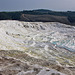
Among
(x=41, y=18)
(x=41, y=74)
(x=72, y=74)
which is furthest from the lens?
(x=41, y=18)

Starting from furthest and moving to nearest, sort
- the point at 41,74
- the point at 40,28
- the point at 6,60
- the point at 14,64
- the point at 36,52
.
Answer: the point at 40,28, the point at 36,52, the point at 6,60, the point at 14,64, the point at 41,74

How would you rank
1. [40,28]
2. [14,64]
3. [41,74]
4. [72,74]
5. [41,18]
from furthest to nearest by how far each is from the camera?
[41,18] → [40,28] → [14,64] → [72,74] → [41,74]

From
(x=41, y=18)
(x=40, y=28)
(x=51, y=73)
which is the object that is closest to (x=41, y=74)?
(x=51, y=73)

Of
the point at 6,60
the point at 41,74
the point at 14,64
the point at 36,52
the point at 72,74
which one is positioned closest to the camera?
the point at 41,74

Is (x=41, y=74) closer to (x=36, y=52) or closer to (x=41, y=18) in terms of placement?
(x=36, y=52)

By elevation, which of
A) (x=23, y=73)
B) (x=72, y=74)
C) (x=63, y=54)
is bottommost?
(x=63, y=54)

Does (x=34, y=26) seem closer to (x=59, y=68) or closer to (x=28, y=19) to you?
(x=28, y=19)

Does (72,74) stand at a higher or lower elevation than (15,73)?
lower

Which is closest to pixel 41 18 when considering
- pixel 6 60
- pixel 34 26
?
pixel 34 26

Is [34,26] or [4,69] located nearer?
[4,69]
